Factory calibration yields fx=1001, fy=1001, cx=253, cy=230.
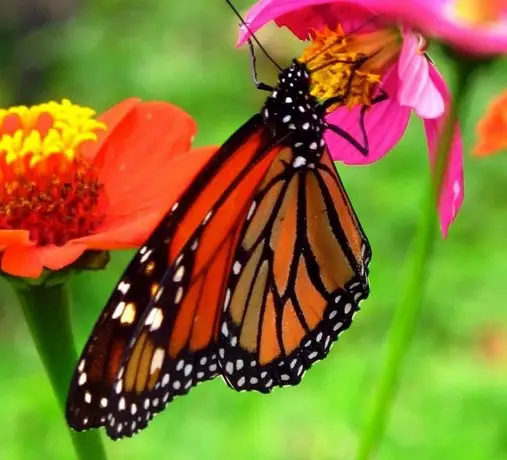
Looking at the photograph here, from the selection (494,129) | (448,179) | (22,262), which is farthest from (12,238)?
(494,129)

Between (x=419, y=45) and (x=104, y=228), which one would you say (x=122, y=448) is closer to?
(x=104, y=228)

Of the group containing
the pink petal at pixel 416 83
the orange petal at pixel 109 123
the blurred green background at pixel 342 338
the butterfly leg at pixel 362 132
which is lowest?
the blurred green background at pixel 342 338

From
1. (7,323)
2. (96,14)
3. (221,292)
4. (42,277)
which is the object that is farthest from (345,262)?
(96,14)

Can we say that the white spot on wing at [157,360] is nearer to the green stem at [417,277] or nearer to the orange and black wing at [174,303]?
the orange and black wing at [174,303]

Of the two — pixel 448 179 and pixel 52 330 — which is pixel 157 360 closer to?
pixel 52 330

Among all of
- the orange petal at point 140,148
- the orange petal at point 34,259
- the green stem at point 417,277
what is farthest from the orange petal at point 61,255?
the green stem at point 417,277

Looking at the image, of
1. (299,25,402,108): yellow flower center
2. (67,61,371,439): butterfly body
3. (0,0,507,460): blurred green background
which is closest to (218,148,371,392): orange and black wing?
(67,61,371,439): butterfly body
